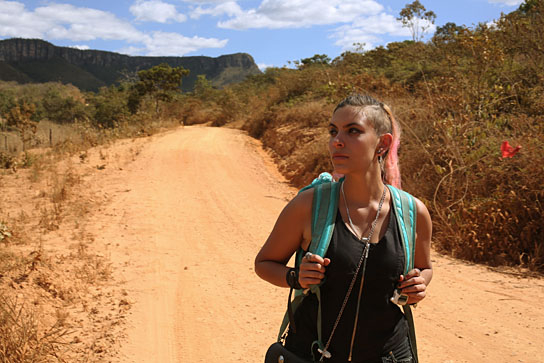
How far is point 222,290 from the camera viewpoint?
504 centimetres

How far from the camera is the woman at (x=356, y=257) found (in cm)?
171

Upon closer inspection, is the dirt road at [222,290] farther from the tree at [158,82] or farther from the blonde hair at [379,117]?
the tree at [158,82]

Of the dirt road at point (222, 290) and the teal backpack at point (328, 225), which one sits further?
the dirt road at point (222, 290)

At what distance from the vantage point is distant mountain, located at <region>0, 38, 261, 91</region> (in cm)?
7430

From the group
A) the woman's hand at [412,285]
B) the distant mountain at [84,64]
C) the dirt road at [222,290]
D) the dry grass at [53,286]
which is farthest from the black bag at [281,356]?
the distant mountain at [84,64]

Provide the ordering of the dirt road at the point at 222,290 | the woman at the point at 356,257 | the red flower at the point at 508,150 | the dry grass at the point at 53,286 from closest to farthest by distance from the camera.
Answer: the woman at the point at 356,257
the dry grass at the point at 53,286
the dirt road at the point at 222,290
the red flower at the point at 508,150

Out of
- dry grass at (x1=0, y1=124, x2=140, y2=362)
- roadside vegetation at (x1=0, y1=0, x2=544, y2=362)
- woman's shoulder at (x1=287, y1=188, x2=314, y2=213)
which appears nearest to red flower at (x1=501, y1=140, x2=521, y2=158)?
roadside vegetation at (x1=0, y1=0, x2=544, y2=362)

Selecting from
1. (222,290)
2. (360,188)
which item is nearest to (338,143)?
(360,188)

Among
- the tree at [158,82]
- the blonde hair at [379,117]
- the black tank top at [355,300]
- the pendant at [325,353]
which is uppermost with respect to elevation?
the tree at [158,82]

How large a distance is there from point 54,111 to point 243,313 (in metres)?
33.8

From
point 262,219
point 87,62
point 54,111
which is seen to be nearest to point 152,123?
point 262,219

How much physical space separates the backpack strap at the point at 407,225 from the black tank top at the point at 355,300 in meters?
0.03

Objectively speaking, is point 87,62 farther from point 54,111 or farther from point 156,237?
point 156,237

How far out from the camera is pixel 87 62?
3602 inches
